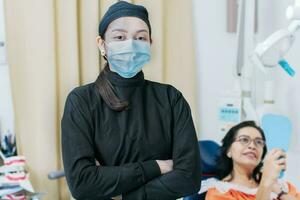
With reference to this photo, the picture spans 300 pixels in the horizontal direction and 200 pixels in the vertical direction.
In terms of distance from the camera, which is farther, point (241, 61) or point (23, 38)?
point (241, 61)

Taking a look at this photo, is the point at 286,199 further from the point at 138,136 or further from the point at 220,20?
the point at 220,20

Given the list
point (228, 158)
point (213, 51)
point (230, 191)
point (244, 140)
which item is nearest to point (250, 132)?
point (244, 140)

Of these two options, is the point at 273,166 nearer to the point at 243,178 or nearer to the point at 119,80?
the point at 243,178

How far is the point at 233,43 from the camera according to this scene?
195 centimetres

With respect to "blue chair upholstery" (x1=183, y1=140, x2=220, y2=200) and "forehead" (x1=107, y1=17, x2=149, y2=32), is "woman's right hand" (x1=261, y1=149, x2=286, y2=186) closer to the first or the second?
"blue chair upholstery" (x1=183, y1=140, x2=220, y2=200)

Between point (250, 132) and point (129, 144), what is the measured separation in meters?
0.58

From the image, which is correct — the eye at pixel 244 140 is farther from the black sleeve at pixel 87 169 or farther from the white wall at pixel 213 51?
the black sleeve at pixel 87 169

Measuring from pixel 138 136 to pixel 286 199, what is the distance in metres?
0.71

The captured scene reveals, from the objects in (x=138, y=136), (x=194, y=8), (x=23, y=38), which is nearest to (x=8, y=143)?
(x=23, y=38)

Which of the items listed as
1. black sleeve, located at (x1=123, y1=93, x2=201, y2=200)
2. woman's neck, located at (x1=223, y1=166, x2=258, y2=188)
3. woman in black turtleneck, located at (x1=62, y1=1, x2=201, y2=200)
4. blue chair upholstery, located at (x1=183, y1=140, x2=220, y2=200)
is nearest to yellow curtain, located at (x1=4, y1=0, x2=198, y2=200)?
woman in black turtleneck, located at (x1=62, y1=1, x2=201, y2=200)

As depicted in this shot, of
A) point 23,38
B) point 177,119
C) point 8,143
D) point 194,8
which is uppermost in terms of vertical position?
point 194,8

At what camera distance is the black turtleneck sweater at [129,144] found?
48.7 inches

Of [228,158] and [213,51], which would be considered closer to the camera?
[228,158]

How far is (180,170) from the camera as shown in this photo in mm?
1309
